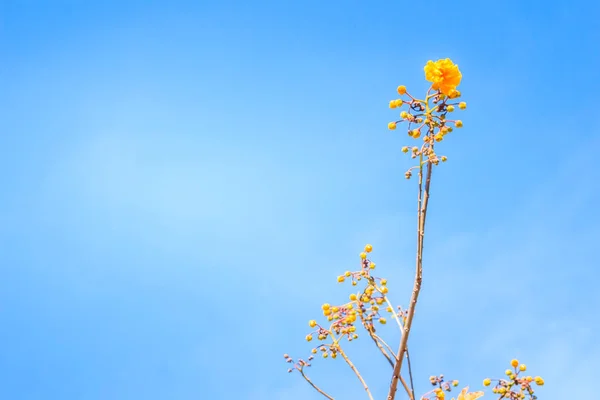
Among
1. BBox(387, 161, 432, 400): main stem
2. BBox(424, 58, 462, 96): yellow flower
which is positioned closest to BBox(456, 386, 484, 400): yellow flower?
BBox(387, 161, 432, 400): main stem

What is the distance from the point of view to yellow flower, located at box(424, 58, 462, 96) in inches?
151

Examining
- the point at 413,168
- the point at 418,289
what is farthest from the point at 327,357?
the point at 413,168

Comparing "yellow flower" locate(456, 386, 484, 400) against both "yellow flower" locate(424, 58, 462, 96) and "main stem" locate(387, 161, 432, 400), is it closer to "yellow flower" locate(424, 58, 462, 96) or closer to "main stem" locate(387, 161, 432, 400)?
"main stem" locate(387, 161, 432, 400)

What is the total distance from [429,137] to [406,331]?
1.46 metres

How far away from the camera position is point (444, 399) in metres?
4.01

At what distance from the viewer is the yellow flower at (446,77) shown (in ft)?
12.6

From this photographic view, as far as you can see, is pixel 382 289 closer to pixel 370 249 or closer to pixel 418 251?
pixel 370 249

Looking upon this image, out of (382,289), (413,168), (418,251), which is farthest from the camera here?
(382,289)

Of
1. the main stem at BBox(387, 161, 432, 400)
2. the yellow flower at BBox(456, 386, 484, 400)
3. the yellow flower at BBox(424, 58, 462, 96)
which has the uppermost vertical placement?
the yellow flower at BBox(424, 58, 462, 96)

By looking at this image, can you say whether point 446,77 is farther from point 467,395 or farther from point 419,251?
point 467,395

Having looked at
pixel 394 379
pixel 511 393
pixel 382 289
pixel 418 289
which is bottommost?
pixel 511 393

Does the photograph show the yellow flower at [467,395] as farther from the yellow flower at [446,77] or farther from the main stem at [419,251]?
the yellow flower at [446,77]

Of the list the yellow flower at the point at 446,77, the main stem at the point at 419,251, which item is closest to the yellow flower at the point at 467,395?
the main stem at the point at 419,251

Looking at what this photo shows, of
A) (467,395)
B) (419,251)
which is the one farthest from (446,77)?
(467,395)
